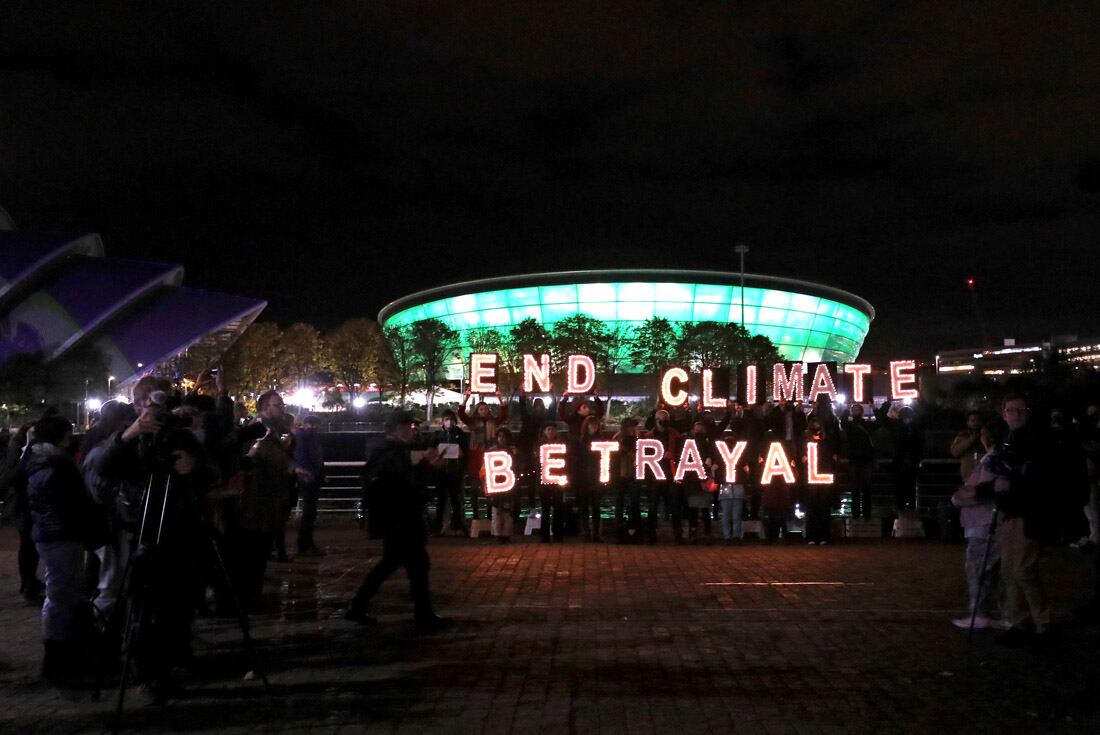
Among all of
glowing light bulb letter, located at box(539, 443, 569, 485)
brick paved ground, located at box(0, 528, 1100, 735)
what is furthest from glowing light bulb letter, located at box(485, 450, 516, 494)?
brick paved ground, located at box(0, 528, 1100, 735)

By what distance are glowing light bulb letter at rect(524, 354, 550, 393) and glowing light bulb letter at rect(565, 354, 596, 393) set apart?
0.50 m

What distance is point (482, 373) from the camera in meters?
17.9

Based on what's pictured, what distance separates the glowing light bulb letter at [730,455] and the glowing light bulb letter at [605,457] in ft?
Result: 4.95

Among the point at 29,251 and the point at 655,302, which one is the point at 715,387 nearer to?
the point at 29,251

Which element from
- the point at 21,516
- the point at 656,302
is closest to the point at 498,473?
the point at 21,516

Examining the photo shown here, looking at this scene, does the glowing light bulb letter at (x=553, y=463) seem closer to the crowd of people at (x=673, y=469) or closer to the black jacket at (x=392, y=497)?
the crowd of people at (x=673, y=469)

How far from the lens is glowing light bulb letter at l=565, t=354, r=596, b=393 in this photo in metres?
17.7

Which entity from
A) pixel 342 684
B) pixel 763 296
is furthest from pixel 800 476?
pixel 763 296

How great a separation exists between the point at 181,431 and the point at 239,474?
2.49 meters

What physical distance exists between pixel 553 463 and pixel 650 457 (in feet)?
4.59

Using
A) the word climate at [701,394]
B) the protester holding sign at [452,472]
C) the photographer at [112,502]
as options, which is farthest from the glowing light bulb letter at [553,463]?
the photographer at [112,502]

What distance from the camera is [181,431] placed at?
6652 millimetres

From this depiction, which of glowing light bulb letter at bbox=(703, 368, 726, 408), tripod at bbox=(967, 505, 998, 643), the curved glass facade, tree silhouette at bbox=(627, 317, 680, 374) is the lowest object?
tripod at bbox=(967, 505, 998, 643)

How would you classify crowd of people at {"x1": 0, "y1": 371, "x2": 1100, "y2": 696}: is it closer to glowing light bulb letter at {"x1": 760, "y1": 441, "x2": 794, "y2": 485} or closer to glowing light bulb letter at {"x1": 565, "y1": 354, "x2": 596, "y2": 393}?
glowing light bulb letter at {"x1": 760, "y1": 441, "x2": 794, "y2": 485}
